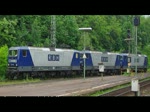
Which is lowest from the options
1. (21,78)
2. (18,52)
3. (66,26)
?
(21,78)

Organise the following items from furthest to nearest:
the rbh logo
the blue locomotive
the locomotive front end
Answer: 1. the rbh logo
2. the blue locomotive
3. the locomotive front end

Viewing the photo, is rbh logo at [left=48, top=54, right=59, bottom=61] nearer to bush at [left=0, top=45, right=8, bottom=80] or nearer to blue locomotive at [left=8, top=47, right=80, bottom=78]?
blue locomotive at [left=8, top=47, right=80, bottom=78]

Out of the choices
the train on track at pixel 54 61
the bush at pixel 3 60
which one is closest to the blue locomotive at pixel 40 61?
the train on track at pixel 54 61

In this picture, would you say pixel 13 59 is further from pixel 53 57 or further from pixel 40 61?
pixel 53 57

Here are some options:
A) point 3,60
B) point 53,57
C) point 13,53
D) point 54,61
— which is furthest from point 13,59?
point 54,61

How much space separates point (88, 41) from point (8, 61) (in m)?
9.89

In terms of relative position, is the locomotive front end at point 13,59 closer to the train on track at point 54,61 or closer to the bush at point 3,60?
the train on track at point 54,61

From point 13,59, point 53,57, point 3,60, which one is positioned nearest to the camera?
point 13,59

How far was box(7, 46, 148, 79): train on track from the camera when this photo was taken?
102 ft

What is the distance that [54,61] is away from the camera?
115 feet

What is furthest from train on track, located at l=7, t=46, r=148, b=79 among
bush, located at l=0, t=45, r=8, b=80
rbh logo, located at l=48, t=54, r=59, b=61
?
bush, located at l=0, t=45, r=8, b=80

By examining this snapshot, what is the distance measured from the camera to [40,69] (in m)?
33.1
